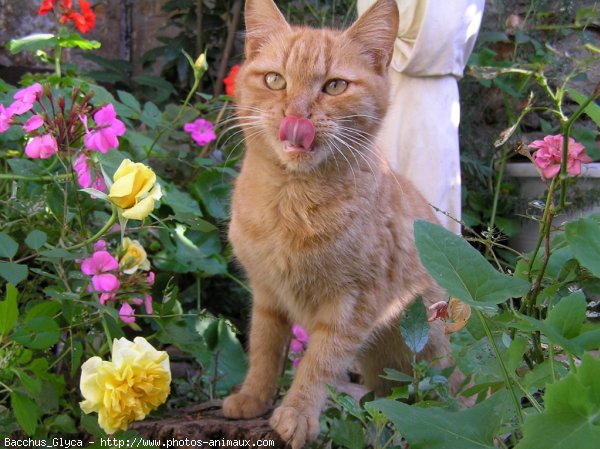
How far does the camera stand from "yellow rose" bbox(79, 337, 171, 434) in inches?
41.6

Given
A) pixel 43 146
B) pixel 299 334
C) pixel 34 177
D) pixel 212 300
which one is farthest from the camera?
pixel 212 300

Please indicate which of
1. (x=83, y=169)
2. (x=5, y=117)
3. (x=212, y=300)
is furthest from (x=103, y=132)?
(x=212, y=300)

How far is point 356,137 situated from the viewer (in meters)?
1.57

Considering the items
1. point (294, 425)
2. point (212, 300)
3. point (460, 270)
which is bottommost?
point (212, 300)

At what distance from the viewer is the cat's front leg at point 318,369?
1.43m

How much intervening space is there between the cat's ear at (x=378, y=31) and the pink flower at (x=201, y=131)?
82 centimetres

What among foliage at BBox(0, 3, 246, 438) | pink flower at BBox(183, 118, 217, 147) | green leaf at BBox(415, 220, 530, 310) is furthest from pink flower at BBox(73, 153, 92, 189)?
pink flower at BBox(183, 118, 217, 147)

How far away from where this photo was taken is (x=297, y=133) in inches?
56.9

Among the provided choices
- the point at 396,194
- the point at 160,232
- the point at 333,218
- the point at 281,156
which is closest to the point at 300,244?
the point at 333,218

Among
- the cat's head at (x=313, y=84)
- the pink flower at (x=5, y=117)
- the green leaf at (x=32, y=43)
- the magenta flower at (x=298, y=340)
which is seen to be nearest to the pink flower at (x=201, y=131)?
the green leaf at (x=32, y=43)

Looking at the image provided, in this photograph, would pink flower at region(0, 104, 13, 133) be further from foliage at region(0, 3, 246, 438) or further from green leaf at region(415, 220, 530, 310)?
green leaf at region(415, 220, 530, 310)

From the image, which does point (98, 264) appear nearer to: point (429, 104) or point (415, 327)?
point (415, 327)

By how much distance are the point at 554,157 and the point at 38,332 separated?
842 millimetres

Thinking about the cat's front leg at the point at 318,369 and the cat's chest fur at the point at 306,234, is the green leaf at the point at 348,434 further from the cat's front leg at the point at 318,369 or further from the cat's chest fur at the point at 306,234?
the cat's chest fur at the point at 306,234
